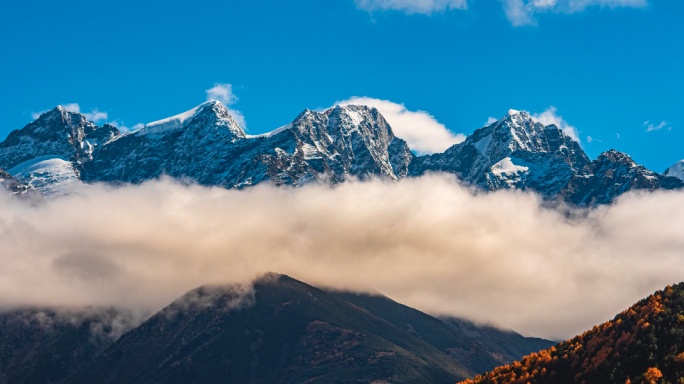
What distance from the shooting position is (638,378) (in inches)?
7485

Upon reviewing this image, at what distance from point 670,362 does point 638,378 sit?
9.57 metres

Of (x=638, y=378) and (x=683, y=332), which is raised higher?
(x=683, y=332)

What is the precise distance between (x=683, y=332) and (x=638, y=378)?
21.1 metres

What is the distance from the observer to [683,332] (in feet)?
653

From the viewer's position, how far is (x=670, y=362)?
190625 millimetres

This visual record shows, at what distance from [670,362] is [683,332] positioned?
42.0 ft
